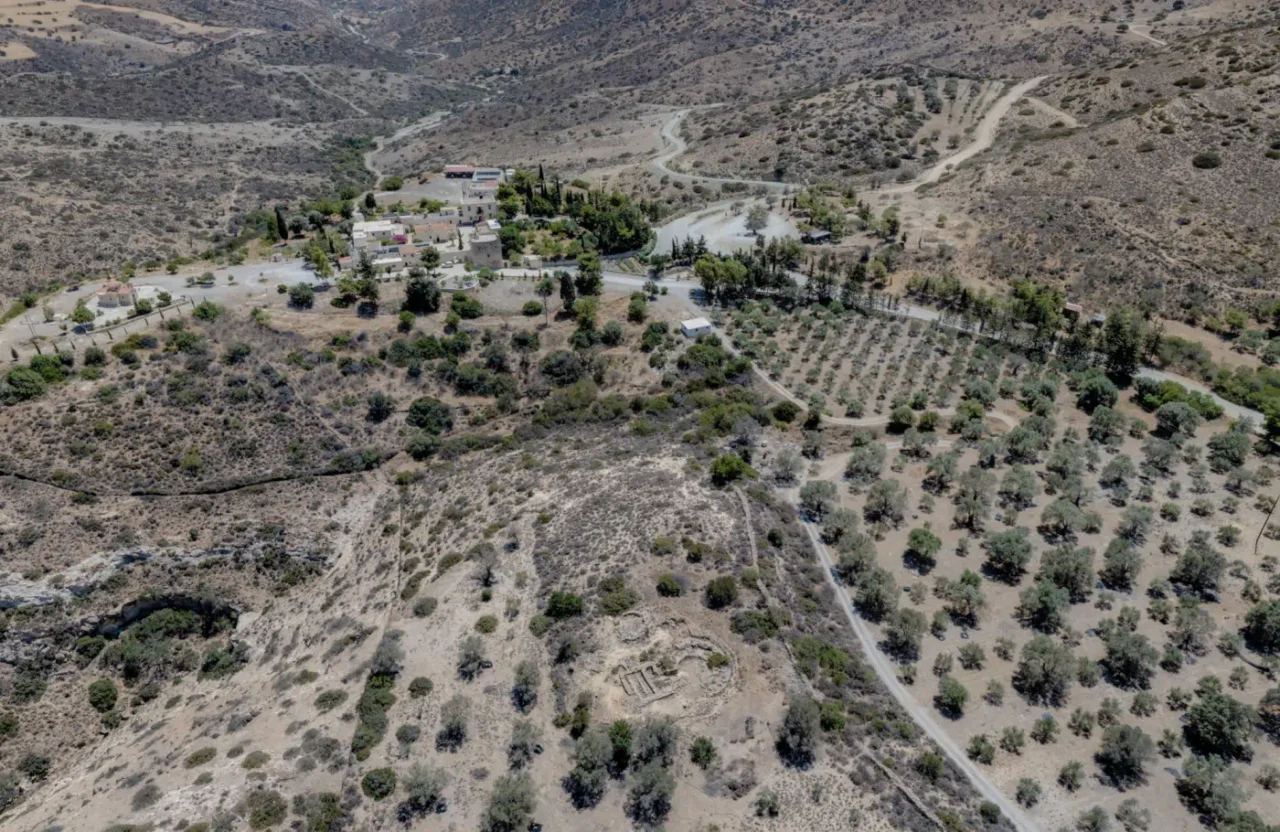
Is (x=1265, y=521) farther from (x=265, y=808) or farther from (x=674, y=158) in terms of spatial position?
(x=674, y=158)

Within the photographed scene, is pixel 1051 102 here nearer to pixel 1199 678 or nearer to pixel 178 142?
pixel 1199 678

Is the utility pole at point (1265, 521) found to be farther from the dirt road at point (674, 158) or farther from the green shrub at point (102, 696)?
the dirt road at point (674, 158)

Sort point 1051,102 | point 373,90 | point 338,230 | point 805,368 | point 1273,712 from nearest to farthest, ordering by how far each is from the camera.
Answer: point 1273,712 → point 805,368 → point 338,230 → point 1051,102 → point 373,90

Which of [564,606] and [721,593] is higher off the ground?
[721,593]

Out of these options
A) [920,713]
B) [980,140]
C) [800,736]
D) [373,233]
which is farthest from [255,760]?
[980,140]

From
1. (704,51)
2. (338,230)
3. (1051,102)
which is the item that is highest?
(704,51)

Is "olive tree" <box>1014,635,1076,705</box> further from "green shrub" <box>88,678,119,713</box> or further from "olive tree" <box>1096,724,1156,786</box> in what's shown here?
"green shrub" <box>88,678,119,713</box>

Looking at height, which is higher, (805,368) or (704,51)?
(704,51)

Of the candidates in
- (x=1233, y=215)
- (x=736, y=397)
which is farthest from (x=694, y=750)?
(x=1233, y=215)
